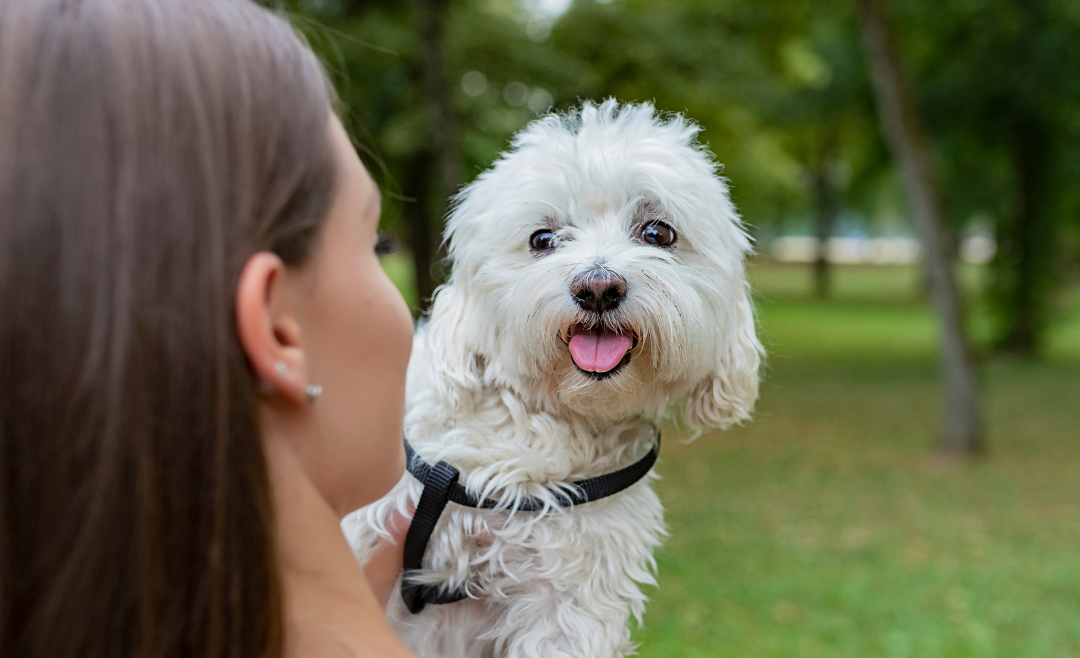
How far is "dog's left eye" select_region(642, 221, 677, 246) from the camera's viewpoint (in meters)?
2.09

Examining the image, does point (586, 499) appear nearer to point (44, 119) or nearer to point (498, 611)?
point (498, 611)

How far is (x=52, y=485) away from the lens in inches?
36.3

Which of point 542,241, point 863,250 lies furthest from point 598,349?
point 863,250

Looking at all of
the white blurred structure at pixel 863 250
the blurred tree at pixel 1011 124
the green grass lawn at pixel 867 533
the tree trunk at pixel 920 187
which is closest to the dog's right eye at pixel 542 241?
the green grass lawn at pixel 867 533

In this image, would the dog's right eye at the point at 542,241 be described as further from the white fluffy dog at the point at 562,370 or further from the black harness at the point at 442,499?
the black harness at the point at 442,499

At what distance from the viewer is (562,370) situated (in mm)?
2006

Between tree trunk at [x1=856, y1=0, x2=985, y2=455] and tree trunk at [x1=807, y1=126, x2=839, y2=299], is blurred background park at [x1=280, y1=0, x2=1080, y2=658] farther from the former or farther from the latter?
tree trunk at [x1=807, y1=126, x2=839, y2=299]

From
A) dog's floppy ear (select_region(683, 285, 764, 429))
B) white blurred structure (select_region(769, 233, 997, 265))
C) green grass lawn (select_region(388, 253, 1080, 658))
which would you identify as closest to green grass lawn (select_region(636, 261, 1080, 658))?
green grass lawn (select_region(388, 253, 1080, 658))

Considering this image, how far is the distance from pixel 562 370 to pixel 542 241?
33cm

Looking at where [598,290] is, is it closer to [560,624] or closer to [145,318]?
[560,624]

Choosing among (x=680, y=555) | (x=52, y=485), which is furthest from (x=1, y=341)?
(x=680, y=555)

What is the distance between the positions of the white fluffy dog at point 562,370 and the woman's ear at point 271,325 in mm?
928

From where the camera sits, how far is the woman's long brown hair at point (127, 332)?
0.88 metres

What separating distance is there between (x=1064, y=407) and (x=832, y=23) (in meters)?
8.28
